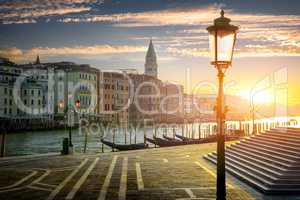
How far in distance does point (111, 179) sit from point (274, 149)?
279 inches

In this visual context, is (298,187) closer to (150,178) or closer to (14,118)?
(150,178)

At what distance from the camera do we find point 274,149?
61.5ft

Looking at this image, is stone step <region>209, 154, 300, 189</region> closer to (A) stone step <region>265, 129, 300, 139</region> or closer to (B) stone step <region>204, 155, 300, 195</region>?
(B) stone step <region>204, 155, 300, 195</region>

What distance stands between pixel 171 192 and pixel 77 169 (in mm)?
7459

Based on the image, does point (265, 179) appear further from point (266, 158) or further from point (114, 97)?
point (114, 97)

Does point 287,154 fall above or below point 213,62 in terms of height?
below

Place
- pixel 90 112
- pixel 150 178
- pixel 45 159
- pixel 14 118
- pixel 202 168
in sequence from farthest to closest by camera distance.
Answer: pixel 90 112 → pixel 14 118 → pixel 45 159 → pixel 202 168 → pixel 150 178

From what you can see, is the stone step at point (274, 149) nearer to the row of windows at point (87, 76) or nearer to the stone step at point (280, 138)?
the stone step at point (280, 138)

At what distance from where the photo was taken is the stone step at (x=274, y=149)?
16703 millimetres

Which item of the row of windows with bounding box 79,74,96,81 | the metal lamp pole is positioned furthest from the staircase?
the row of windows with bounding box 79,74,96,81

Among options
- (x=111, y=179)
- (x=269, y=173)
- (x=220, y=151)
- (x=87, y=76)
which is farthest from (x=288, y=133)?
(x=87, y=76)

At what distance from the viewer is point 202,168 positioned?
20609 mm

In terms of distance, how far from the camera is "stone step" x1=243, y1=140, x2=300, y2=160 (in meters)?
16.7

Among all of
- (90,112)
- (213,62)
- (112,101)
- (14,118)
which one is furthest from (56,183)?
(112,101)
